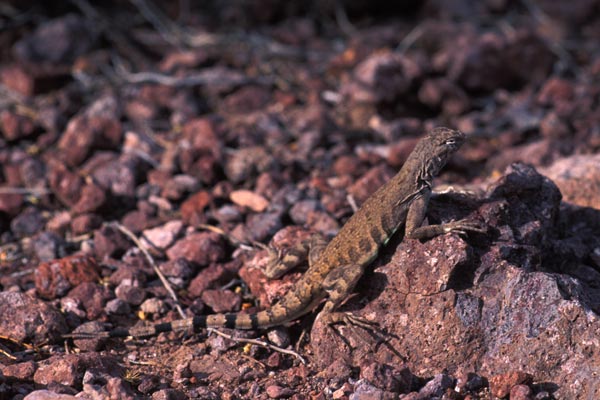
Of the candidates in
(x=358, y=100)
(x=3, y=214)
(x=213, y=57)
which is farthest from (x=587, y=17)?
(x=3, y=214)

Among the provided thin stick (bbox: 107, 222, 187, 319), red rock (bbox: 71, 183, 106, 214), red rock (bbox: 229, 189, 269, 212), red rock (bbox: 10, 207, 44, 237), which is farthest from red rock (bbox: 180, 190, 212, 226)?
red rock (bbox: 10, 207, 44, 237)

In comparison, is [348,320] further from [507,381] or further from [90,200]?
[90,200]

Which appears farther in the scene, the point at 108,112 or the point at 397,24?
the point at 397,24

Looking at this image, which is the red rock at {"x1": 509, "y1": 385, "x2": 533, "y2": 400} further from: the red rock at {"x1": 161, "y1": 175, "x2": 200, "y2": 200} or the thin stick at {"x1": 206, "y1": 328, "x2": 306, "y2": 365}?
the red rock at {"x1": 161, "y1": 175, "x2": 200, "y2": 200}

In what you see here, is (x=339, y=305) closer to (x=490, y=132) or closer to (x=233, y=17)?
(x=490, y=132)

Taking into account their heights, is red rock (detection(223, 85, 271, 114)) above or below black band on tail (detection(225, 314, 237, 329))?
above

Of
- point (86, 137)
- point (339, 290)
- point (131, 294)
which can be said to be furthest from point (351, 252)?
point (86, 137)

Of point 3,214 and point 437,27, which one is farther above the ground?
point 437,27
